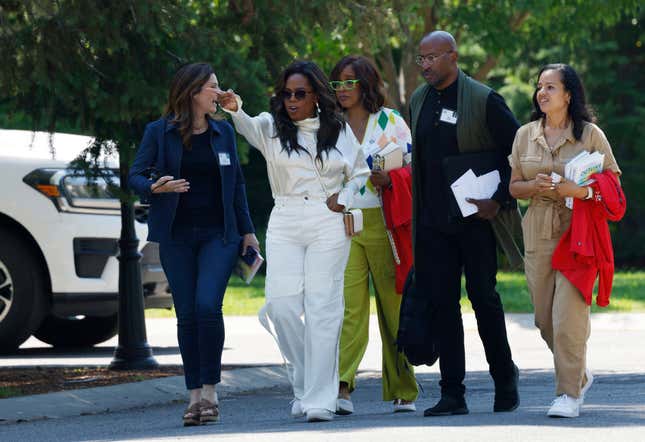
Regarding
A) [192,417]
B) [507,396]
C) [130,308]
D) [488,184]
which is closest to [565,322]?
[507,396]

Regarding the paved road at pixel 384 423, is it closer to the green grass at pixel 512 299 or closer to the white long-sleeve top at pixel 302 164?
the white long-sleeve top at pixel 302 164

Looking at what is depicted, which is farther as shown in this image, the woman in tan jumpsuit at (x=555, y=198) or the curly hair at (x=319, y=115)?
the curly hair at (x=319, y=115)

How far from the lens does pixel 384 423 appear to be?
7.36 metres

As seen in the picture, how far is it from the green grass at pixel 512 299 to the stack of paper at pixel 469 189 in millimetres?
8627

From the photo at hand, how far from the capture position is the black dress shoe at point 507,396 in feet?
26.0

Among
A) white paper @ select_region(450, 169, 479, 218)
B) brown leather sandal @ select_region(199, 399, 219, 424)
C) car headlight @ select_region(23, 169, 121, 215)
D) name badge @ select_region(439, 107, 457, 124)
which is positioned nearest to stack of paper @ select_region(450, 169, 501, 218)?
white paper @ select_region(450, 169, 479, 218)

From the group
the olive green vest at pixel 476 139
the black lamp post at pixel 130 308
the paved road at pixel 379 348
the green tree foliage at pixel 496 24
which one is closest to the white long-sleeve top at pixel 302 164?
the olive green vest at pixel 476 139

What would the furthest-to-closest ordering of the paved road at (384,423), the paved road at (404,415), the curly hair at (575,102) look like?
the curly hair at (575,102) < the paved road at (404,415) < the paved road at (384,423)

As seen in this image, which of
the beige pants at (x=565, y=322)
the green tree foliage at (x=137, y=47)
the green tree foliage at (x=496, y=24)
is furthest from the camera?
the green tree foliage at (x=496, y=24)

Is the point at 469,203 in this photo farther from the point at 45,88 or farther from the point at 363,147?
the point at 45,88

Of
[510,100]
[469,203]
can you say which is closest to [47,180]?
[469,203]

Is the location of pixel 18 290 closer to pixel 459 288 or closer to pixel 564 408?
pixel 459 288

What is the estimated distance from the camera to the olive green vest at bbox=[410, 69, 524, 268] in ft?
25.6

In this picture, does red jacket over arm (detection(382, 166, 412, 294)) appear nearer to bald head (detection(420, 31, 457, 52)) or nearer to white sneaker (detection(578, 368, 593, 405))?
bald head (detection(420, 31, 457, 52))
